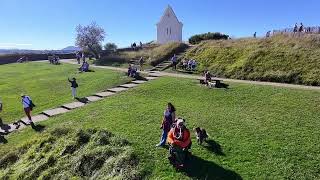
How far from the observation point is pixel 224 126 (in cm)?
1914

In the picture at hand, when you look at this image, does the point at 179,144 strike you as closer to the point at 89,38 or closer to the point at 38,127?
the point at 38,127

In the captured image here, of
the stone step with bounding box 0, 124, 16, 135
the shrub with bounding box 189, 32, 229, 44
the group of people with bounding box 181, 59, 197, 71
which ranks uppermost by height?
the shrub with bounding box 189, 32, 229, 44

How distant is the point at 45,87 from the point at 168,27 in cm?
3936

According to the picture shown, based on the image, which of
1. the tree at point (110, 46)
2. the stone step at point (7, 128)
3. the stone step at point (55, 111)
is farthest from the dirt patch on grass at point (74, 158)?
the tree at point (110, 46)

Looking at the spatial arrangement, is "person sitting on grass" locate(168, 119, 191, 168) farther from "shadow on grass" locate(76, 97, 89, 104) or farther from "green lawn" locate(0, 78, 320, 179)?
"shadow on grass" locate(76, 97, 89, 104)

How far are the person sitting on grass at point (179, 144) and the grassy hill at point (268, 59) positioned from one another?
683 inches

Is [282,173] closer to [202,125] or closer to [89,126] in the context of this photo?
[202,125]

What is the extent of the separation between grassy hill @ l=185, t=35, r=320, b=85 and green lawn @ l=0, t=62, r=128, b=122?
9.41m

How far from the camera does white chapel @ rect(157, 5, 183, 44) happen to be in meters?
69.9

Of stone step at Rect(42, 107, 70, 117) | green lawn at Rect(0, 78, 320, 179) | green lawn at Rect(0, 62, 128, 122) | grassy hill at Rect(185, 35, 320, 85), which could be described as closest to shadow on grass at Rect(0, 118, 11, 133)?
green lawn at Rect(0, 62, 128, 122)

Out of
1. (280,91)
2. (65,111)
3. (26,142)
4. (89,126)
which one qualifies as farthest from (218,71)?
(26,142)

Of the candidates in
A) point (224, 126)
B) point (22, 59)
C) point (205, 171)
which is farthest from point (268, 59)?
point (22, 59)

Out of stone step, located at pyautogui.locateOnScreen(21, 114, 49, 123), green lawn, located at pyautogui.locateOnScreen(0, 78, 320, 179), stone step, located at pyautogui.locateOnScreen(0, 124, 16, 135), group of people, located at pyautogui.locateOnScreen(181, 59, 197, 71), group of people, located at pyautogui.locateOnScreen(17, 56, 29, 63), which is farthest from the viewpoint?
group of people, located at pyautogui.locateOnScreen(17, 56, 29, 63)

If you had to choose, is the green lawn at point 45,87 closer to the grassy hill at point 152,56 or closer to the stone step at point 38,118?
the stone step at point 38,118
